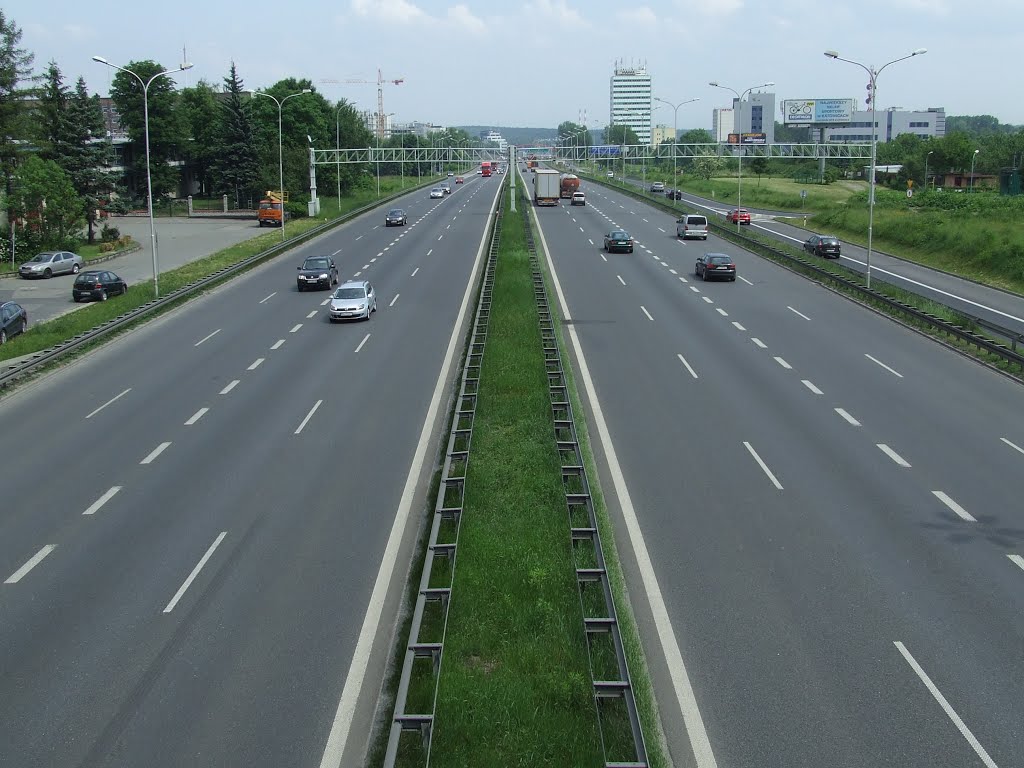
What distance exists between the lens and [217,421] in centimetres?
2478

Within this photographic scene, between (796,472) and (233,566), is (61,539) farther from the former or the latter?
(796,472)

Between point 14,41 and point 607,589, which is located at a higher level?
point 14,41

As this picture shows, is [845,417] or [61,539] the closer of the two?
[61,539]

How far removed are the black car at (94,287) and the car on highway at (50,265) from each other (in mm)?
9279

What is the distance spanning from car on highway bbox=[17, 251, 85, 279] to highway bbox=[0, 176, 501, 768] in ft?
77.9

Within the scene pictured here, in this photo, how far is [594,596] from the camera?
568 inches

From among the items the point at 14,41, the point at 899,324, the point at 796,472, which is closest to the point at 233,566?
the point at 796,472

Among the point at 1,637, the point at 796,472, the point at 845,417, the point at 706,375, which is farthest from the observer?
the point at 706,375

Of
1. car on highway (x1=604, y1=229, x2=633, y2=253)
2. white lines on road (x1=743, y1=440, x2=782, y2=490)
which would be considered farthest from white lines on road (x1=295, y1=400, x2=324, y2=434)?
car on highway (x1=604, y1=229, x2=633, y2=253)

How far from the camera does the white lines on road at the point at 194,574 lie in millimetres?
14617

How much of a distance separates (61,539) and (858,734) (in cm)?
1279

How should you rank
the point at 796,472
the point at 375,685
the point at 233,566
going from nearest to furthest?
1. the point at 375,685
2. the point at 233,566
3. the point at 796,472

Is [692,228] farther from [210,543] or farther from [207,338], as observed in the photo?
[210,543]

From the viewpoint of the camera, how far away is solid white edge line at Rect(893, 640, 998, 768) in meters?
10.8
